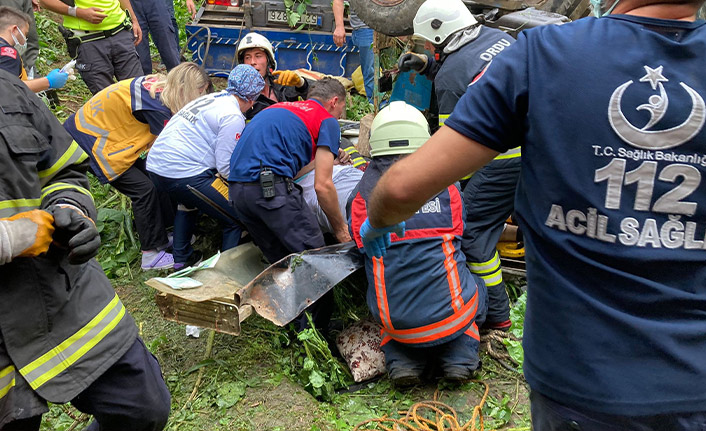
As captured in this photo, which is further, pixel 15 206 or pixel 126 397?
pixel 126 397

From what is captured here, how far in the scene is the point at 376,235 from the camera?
1.97 meters

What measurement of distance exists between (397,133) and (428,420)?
158cm

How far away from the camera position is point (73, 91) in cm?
793

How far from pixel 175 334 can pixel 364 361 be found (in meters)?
1.31

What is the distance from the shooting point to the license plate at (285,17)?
796 centimetres

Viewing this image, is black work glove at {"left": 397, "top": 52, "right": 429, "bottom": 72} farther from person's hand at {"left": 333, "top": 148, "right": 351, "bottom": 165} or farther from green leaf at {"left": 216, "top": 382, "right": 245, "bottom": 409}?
green leaf at {"left": 216, "top": 382, "right": 245, "bottom": 409}

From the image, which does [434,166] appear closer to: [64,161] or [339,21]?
[64,161]

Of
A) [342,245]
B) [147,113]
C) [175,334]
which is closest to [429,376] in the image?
[342,245]

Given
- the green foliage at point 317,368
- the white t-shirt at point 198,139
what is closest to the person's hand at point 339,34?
the white t-shirt at point 198,139

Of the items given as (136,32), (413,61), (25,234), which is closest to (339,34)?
(136,32)

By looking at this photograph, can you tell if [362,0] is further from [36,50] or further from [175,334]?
[36,50]

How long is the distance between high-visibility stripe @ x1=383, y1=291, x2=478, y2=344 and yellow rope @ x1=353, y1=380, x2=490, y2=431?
1.17 feet

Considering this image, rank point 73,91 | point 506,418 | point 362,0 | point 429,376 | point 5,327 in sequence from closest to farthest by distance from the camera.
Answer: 1. point 5,327
2. point 506,418
3. point 429,376
4. point 362,0
5. point 73,91

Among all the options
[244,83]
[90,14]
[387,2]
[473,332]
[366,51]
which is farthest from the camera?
[366,51]
